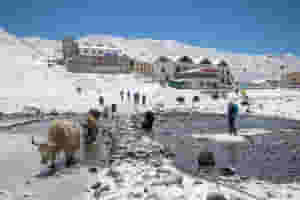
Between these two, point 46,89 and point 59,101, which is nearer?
point 59,101

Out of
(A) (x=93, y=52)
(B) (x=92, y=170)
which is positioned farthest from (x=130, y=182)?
(A) (x=93, y=52)

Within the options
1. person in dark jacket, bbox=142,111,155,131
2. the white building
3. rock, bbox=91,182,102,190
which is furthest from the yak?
the white building

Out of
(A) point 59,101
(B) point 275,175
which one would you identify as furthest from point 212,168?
(A) point 59,101

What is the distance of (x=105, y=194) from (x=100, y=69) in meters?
97.7

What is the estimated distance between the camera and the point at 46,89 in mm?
56938

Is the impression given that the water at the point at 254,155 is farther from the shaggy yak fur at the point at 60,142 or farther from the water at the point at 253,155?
the shaggy yak fur at the point at 60,142

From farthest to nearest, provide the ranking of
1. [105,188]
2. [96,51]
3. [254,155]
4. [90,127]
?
[96,51] → [90,127] → [254,155] → [105,188]

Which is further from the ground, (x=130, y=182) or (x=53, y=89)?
(x=53, y=89)

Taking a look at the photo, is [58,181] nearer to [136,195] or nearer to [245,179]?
[136,195]

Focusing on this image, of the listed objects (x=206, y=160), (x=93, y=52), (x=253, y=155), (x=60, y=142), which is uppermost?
(x=93, y=52)

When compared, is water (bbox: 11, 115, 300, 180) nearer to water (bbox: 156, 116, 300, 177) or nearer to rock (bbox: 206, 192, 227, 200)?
water (bbox: 156, 116, 300, 177)

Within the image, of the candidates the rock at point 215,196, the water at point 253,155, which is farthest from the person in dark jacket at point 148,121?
the rock at point 215,196

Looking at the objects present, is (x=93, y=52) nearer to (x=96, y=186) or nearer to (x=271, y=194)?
(x=96, y=186)

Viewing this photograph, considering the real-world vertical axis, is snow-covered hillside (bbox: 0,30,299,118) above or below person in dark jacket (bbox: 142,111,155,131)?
above
